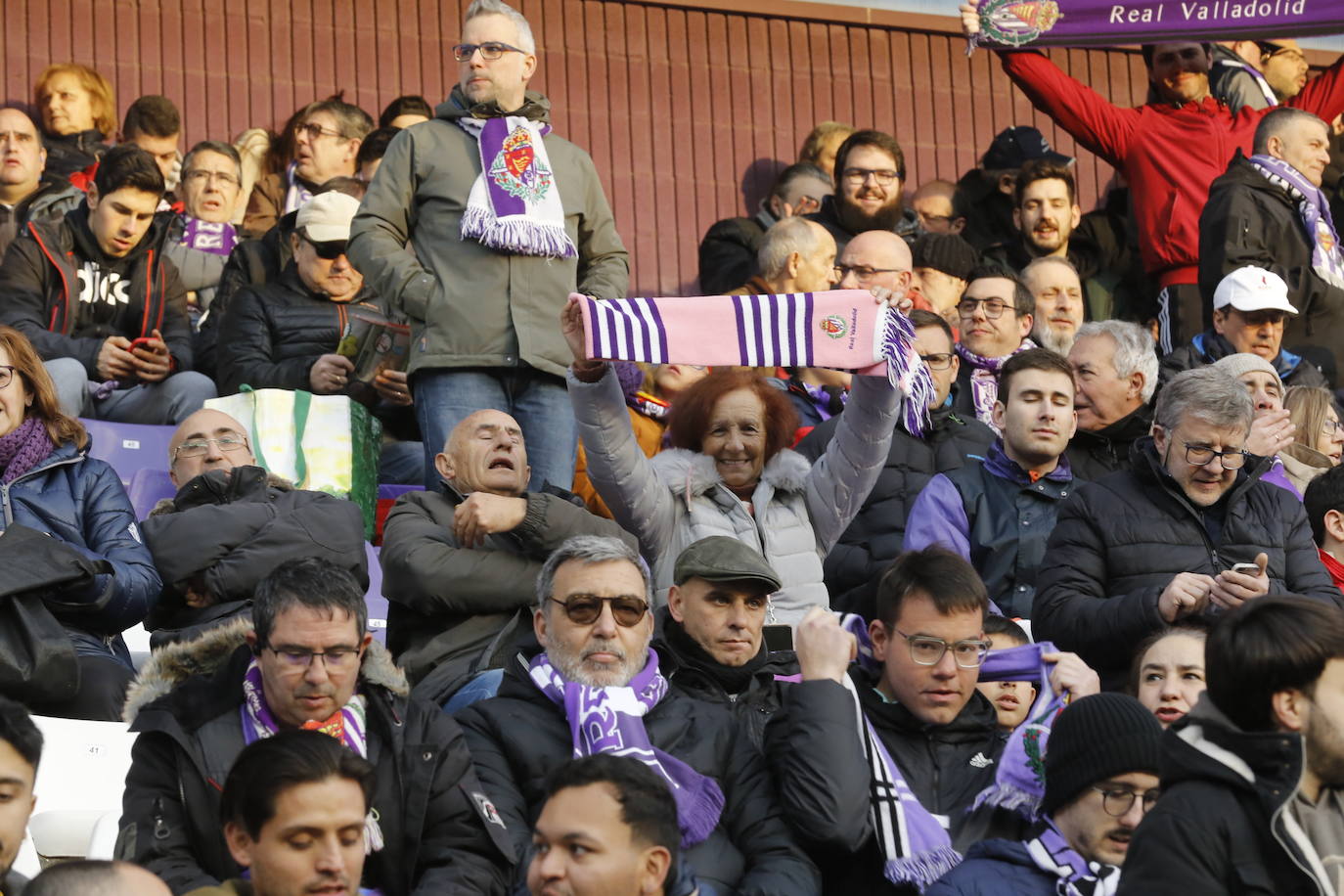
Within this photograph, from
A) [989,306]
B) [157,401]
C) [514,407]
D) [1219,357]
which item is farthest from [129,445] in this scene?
[1219,357]

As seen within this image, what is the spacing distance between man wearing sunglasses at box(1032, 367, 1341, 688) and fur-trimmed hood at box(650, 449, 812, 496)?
0.84m

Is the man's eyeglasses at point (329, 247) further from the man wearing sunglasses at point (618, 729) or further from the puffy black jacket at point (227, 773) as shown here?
the puffy black jacket at point (227, 773)

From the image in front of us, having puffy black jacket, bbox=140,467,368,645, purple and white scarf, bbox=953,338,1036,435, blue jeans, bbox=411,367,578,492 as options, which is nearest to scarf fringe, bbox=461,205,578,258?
blue jeans, bbox=411,367,578,492

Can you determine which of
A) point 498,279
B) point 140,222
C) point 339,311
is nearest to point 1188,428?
point 498,279

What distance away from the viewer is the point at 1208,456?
6668mm

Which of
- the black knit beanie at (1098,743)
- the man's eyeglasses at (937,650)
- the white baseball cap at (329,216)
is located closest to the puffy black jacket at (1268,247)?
the white baseball cap at (329,216)

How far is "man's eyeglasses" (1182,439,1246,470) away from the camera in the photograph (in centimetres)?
667

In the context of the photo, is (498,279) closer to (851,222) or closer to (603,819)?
(851,222)

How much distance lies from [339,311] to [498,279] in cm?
131

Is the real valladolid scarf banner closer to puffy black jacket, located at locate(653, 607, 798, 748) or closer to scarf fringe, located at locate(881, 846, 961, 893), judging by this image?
puffy black jacket, located at locate(653, 607, 798, 748)

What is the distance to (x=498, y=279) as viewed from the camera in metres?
8.10

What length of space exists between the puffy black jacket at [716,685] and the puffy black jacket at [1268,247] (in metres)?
4.55

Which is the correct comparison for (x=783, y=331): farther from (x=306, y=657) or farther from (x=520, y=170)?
(x=306, y=657)

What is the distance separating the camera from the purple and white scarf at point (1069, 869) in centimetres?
482
